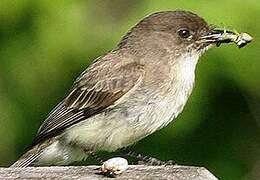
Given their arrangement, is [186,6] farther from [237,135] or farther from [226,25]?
[237,135]

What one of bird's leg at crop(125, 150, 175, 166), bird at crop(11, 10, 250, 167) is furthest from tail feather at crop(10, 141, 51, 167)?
bird's leg at crop(125, 150, 175, 166)

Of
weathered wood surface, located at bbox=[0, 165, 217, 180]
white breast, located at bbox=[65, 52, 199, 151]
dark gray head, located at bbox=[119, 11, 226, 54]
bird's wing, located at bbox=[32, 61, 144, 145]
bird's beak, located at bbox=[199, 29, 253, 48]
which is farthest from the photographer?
dark gray head, located at bbox=[119, 11, 226, 54]

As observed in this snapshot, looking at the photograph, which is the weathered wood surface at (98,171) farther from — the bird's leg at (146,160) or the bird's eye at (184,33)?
the bird's eye at (184,33)

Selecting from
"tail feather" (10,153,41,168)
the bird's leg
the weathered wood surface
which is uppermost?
the weathered wood surface

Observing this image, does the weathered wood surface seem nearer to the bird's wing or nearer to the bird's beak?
the bird's beak

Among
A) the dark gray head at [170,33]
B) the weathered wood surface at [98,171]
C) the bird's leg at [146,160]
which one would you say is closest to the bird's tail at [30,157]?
the bird's leg at [146,160]
